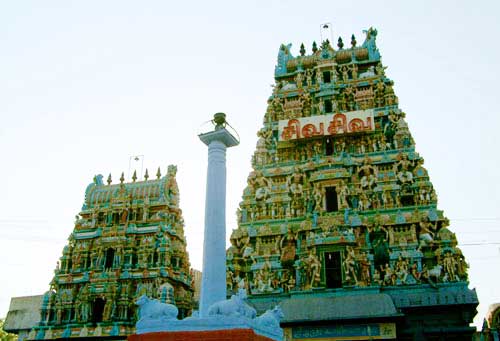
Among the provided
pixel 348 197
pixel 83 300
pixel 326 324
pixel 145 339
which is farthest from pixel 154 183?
pixel 145 339

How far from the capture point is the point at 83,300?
142ft

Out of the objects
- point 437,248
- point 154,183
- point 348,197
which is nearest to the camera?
point 437,248

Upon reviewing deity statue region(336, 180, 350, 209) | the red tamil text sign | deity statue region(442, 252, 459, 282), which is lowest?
deity statue region(442, 252, 459, 282)

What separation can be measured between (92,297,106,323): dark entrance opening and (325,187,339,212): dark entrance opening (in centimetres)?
2175

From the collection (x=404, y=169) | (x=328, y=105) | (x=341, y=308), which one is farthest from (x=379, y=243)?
(x=328, y=105)

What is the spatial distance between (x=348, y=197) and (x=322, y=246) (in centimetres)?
450

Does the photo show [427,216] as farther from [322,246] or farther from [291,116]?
[291,116]

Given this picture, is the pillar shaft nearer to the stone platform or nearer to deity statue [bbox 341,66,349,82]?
the stone platform

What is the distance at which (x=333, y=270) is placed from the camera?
109ft

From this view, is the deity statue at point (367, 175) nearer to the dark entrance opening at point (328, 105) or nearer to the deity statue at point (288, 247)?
the deity statue at point (288, 247)

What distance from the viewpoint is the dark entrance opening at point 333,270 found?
1291 inches

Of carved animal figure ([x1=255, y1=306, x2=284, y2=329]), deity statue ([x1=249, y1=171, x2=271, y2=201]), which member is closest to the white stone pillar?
carved animal figure ([x1=255, y1=306, x2=284, y2=329])

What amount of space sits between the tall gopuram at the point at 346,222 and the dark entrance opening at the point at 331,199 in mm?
84

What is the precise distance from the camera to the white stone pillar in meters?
17.7
